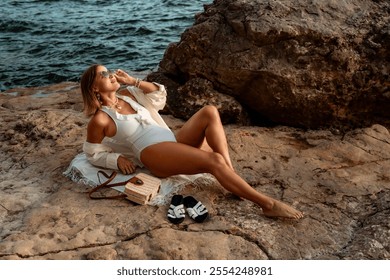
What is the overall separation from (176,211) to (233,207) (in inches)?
18.9

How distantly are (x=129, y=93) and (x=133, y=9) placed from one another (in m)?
9.43

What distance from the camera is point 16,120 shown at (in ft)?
19.1

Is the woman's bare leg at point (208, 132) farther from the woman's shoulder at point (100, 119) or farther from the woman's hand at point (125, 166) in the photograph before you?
the woman's shoulder at point (100, 119)

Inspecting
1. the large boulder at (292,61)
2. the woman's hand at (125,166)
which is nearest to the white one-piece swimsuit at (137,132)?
the woman's hand at (125,166)

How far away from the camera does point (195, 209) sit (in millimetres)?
3750

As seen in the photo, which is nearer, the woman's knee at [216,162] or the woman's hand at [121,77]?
the woman's knee at [216,162]

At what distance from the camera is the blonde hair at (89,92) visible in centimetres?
404

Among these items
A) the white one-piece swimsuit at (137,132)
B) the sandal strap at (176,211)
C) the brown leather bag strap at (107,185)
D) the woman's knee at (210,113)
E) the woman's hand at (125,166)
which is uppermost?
the woman's knee at (210,113)

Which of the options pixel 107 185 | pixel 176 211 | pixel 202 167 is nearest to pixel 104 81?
pixel 107 185

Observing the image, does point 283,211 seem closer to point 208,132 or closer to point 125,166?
point 208,132

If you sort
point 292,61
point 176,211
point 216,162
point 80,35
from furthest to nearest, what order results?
point 80,35, point 292,61, point 216,162, point 176,211

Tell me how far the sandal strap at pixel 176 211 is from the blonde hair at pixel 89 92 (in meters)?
1.10

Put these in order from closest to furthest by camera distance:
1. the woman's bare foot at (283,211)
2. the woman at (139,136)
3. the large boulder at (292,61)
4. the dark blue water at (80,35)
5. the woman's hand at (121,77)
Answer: the woman's bare foot at (283,211) < the woman at (139,136) < the woman's hand at (121,77) < the large boulder at (292,61) < the dark blue water at (80,35)

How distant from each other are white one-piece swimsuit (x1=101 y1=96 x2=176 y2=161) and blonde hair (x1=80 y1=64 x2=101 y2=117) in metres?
0.09
